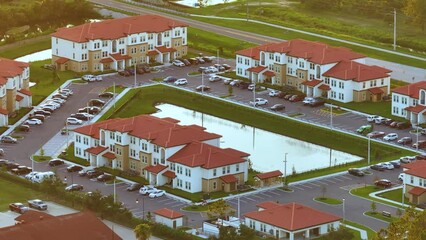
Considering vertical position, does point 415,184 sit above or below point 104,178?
above

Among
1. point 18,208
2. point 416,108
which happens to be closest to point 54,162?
point 18,208

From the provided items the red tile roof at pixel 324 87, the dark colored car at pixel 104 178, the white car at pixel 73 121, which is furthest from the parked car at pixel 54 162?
the red tile roof at pixel 324 87

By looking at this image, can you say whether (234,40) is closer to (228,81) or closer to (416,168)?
(228,81)

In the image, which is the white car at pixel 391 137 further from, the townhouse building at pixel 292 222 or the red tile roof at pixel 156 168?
the townhouse building at pixel 292 222

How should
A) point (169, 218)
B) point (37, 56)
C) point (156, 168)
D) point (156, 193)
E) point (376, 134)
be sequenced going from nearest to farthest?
point (169, 218), point (156, 193), point (156, 168), point (376, 134), point (37, 56)

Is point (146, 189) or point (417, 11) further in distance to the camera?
point (417, 11)

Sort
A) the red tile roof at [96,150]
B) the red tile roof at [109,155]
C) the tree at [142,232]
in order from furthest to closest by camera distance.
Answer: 1. the red tile roof at [96,150]
2. the red tile roof at [109,155]
3. the tree at [142,232]

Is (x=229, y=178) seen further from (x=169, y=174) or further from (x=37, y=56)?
(x=37, y=56)
